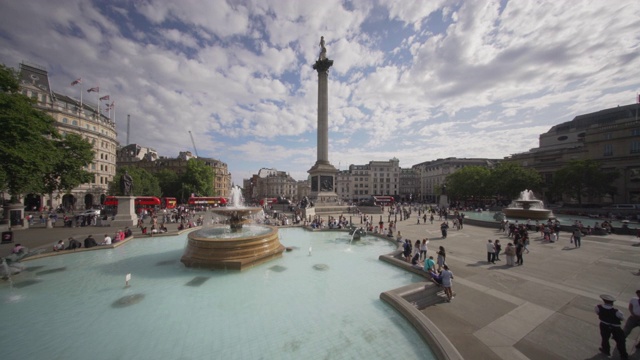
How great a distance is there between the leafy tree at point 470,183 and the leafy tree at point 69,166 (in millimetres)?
72222

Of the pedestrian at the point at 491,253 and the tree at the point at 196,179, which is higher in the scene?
the tree at the point at 196,179

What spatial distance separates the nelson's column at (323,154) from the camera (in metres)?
42.7

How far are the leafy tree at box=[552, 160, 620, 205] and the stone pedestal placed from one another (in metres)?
68.5

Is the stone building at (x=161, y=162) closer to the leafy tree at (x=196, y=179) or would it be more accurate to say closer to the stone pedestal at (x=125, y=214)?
the leafy tree at (x=196, y=179)

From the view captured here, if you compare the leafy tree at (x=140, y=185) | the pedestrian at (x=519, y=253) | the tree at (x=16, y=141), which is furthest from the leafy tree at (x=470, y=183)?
the leafy tree at (x=140, y=185)

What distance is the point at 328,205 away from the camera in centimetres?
4169

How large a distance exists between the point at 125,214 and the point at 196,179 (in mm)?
33943

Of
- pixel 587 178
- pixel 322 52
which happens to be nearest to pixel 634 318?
A: pixel 322 52

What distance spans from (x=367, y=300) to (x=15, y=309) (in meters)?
11.6

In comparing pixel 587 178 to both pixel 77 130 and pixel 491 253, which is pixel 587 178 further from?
pixel 77 130

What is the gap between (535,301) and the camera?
306 inches

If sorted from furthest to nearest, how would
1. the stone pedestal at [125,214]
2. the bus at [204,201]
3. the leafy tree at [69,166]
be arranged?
the bus at [204,201] < the leafy tree at [69,166] < the stone pedestal at [125,214]

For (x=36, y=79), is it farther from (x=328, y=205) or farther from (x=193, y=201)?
(x=328, y=205)

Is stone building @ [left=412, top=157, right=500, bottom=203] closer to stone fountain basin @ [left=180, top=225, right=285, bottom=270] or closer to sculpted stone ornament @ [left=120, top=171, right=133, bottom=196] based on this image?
stone fountain basin @ [left=180, top=225, right=285, bottom=270]
